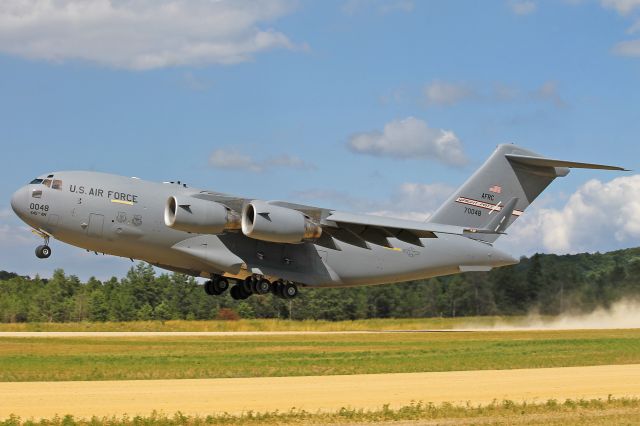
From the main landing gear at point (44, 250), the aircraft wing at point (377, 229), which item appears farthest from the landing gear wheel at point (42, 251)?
the aircraft wing at point (377, 229)

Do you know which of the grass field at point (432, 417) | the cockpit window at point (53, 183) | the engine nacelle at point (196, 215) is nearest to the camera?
the grass field at point (432, 417)

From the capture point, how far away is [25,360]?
2250 centimetres

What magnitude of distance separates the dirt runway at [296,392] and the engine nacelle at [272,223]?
396 inches

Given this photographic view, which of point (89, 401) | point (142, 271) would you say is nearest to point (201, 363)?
point (89, 401)

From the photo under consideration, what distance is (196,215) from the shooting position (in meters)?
28.5

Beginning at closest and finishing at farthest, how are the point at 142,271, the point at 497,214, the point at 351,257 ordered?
the point at 351,257
the point at 497,214
the point at 142,271

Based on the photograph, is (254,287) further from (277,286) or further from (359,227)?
(359,227)

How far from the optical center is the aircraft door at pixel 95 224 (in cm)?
2869

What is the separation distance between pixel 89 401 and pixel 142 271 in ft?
156

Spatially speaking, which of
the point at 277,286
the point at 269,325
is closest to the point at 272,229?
the point at 277,286

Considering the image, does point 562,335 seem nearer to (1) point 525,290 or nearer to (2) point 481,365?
(1) point 525,290

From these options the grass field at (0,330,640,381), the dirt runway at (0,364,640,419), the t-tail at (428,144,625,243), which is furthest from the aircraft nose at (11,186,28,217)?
the t-tail at (428,144,625,243)

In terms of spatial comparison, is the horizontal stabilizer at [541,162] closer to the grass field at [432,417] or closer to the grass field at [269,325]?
the grass field at [269,325]

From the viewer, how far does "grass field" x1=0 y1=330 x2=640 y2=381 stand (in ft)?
67.4
